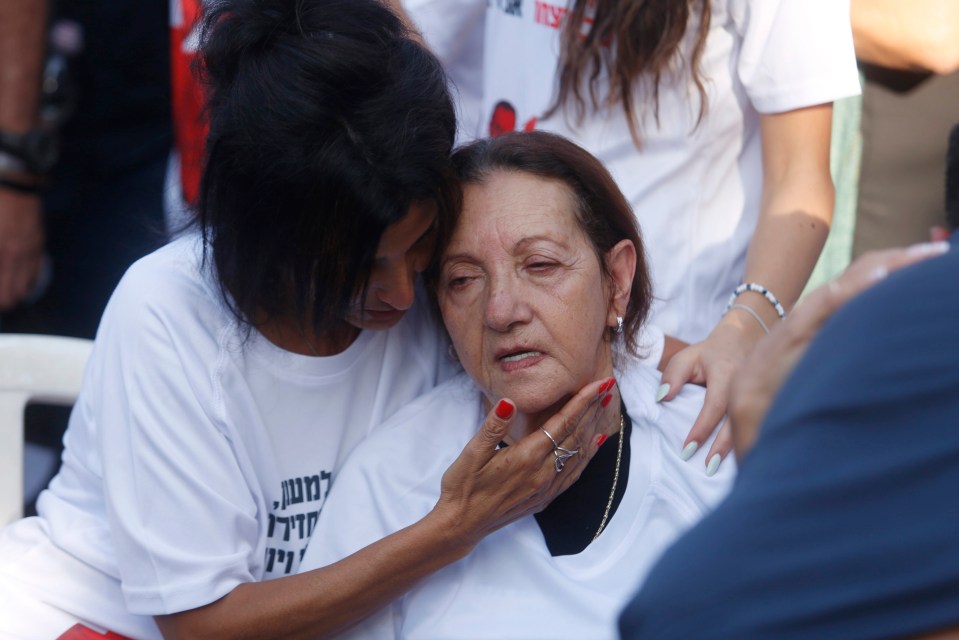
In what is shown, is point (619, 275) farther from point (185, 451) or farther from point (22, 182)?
point (22, 182)

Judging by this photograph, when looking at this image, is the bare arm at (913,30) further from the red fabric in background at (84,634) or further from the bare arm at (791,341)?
the red fabric in background at (84,634)

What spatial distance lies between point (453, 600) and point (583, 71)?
1.16m

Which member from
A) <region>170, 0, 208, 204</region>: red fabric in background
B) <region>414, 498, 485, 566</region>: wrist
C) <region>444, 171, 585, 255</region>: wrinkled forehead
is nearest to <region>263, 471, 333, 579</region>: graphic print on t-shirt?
<region>414, 498, 485, 566</region>: wrist

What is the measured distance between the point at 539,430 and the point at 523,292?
0.82 ft

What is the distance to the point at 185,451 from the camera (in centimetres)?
193

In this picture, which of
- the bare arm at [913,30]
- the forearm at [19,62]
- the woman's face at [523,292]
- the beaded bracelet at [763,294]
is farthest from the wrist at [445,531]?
the forearm at [19,62]

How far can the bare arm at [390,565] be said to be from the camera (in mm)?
1932

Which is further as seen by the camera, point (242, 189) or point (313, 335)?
point (313, 335)

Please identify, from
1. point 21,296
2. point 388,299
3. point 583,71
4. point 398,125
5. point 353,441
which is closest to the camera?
point 398,125

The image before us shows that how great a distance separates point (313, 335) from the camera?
6.95ft

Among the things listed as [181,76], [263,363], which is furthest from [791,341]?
[181,76]

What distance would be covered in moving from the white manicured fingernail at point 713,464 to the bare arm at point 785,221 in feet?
0.64

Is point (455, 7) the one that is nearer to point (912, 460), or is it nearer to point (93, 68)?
point (93, 68)

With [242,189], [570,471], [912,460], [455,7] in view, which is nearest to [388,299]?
[242,189]
